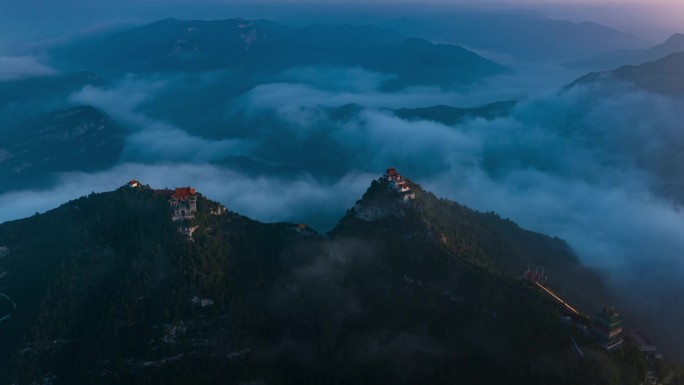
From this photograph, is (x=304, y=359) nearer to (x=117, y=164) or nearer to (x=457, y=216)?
(x=457, y=216)

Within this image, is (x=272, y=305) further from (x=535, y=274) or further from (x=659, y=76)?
(x=659, y=76)

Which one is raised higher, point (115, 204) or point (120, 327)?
point (115, 204)

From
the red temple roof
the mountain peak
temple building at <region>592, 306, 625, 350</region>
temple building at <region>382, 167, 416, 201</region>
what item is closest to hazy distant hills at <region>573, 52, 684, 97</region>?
temple building at <region>382, 167, 416, 201</region>

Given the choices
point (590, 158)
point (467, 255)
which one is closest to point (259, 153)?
point (590, 158)

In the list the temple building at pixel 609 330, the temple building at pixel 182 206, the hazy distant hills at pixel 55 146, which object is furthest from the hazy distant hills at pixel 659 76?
the hazy distant hills at pixel 55 146

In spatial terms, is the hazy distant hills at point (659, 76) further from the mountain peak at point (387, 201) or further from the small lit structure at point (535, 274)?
the mountain peak at point (387, 201)

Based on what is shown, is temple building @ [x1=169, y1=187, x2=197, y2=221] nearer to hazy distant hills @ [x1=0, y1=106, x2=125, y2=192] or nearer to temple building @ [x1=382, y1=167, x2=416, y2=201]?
temple building @ [x1=382, y1=167, x2=416, y2=201]
